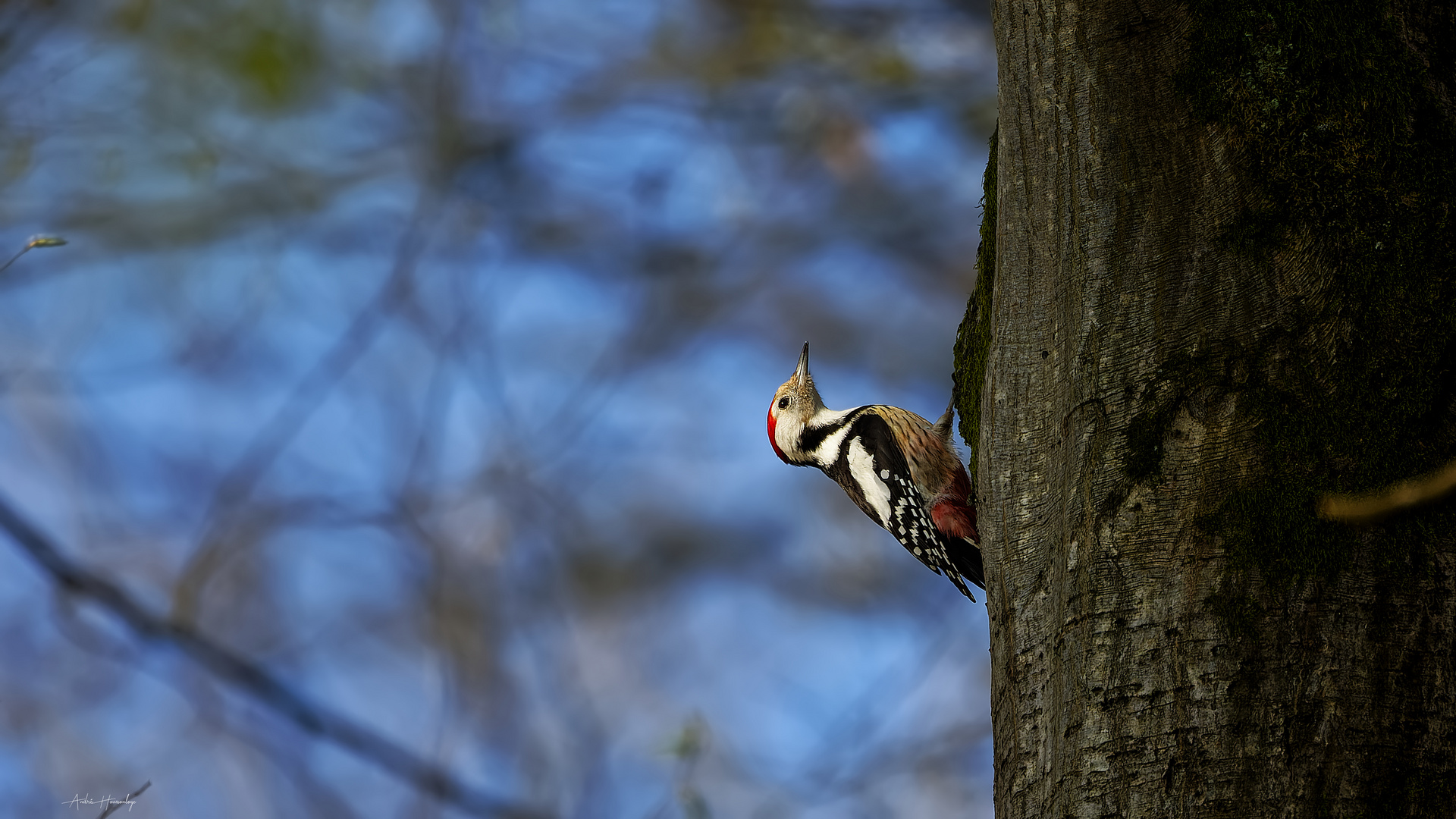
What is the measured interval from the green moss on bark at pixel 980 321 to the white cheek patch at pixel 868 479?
1247 mm

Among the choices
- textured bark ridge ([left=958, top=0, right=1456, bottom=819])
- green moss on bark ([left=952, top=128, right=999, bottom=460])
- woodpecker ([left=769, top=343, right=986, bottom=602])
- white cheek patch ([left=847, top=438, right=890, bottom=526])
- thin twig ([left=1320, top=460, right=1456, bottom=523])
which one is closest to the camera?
thin twig ([left=1320, top=460, right=1456, bottom=523])

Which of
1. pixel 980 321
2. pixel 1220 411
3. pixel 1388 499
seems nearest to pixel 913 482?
pixel 980 321

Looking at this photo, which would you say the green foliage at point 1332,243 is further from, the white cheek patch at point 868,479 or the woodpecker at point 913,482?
the white cheek patch at point 868,479

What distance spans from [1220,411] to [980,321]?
3.50ft

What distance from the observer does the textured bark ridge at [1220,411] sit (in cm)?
156

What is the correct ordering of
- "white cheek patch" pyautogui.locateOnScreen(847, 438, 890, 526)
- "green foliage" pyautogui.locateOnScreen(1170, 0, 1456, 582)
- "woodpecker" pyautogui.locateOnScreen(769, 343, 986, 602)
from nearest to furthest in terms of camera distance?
1. "green foliage" pyautogui.locateOnScreen(1170, 0, 1456, 582)
2. "woodpecker" pyautogui.locateOnScreen(769, 343, 986, 602)
3. "white cheek patch" pyautogui.locateOnScreen(847, 438, 890, 526)

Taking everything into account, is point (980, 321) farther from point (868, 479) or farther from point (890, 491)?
point (868, 479)

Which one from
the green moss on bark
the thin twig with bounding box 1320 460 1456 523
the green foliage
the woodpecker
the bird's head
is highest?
the bird's head

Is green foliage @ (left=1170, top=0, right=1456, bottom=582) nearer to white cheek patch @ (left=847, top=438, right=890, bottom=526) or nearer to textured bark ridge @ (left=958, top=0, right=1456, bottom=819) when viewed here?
textured bark ridge @ (left=958, top=0, right=1456, bottom=819)

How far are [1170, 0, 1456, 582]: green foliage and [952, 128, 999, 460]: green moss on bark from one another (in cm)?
78

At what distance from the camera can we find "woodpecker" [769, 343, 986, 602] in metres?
4.02

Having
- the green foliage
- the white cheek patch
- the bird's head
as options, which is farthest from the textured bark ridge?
the bird's head

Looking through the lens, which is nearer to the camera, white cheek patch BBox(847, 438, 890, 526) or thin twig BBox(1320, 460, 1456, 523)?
thin twig BBox(1320, 460, 1456, 523)

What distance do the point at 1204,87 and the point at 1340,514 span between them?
0.76m
